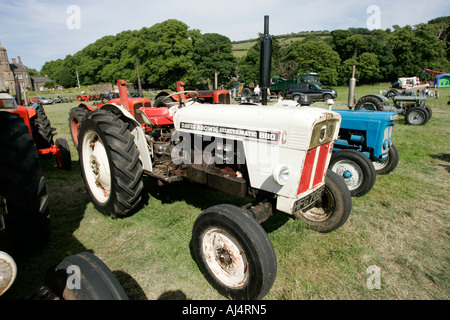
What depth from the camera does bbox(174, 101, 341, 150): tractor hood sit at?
228 cm

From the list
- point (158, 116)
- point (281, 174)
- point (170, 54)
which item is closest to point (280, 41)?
point (170, 54)

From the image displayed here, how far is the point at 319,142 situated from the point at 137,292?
2154mm

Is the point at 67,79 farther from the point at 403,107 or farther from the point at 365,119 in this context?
the point at 365,119

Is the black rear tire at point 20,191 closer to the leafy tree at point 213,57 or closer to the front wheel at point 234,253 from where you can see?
the front wheel at point 234,253

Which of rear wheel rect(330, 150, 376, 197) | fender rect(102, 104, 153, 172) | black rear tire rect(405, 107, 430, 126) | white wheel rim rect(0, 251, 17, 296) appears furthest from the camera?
black rear tire rect(405, 107, 430, 126)

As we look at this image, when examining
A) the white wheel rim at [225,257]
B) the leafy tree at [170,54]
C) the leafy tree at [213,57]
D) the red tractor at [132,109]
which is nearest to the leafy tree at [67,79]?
the leafy tree at [170,54]

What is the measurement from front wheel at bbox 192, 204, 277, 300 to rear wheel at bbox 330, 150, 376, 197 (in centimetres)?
271

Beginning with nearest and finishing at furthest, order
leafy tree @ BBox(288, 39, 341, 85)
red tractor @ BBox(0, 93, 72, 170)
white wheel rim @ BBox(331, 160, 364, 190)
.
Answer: white wheel rim @ BBox(331, 160, 364, 190) → red tractor @ BBox(0, 93, 72, 170) → leafy tree @ BBox(288, 39, 341, 85)

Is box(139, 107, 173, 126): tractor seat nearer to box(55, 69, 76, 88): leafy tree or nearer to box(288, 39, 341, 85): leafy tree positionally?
box(288, 39, 341, 85): leafy tree

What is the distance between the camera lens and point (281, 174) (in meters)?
2.37

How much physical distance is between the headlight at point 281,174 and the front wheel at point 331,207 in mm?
844

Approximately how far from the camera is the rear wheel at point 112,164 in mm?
3062

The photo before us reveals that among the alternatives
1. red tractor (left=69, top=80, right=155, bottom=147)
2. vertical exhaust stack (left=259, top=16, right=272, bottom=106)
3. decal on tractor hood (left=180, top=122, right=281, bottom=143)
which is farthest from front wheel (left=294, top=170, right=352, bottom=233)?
red tractor (left=69, top=80, right=155, bottom=147)
